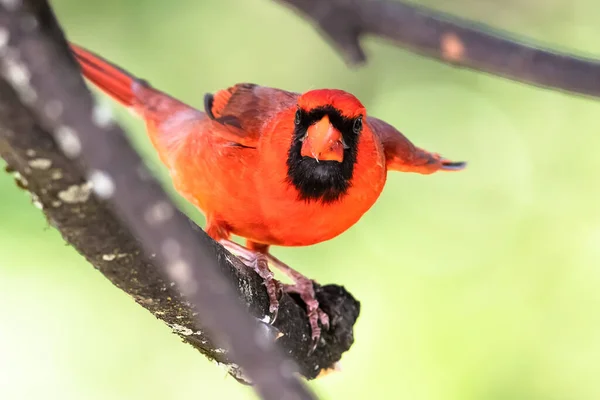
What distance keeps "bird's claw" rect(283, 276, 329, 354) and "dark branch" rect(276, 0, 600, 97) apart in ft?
2.89

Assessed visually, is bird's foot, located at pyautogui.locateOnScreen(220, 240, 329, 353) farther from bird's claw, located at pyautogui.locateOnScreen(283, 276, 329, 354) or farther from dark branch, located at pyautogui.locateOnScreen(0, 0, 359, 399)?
dark branch, located at pyautogui.locateOnScreen(0, 0, 359, 399)

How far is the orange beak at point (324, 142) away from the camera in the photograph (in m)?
2.25

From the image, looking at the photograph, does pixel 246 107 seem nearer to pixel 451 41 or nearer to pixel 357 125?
pixel 357 125

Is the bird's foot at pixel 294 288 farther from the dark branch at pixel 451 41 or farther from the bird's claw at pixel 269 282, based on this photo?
the dark branch at pixel 451 41

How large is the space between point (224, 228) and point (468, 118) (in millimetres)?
3349

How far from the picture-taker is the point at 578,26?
5480 millimetres

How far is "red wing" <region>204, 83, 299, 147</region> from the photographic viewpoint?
2561mm

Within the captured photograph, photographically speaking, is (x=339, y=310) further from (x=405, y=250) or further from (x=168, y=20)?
(x=168, y=20)

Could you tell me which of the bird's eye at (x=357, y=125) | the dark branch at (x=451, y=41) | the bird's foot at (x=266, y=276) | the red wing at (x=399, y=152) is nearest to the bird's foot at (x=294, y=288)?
the bird's foot at (x=266, y=276)

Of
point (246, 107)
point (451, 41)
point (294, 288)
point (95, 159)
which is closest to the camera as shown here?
point (95, 159)

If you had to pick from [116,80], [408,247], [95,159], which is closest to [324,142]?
[116,80]

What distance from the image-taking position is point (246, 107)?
109 inches

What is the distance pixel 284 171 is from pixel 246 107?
0.49m

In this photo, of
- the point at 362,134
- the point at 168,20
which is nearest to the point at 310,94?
the point at 362,134
